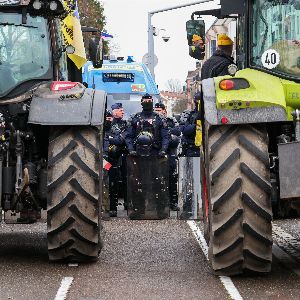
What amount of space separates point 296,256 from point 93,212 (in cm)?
250

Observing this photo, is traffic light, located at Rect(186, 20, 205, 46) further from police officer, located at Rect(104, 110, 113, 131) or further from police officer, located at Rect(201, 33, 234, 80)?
police officer, located at Rect(104, 110, 113, 131)

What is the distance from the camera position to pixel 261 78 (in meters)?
11.0

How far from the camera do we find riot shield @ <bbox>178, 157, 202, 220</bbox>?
18.8m

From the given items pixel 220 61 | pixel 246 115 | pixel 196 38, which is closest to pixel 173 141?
pixel 220 61

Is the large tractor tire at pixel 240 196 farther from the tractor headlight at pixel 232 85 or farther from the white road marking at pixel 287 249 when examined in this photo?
the white road marking at pixel 287 249

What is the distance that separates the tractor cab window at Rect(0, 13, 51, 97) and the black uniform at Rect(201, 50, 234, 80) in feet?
5.50

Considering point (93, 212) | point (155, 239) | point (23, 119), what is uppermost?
point (23, 119)

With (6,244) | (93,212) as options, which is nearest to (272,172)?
(93,212)

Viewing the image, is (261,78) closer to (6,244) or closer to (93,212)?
(93,212)

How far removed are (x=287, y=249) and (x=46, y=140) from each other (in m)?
3.20

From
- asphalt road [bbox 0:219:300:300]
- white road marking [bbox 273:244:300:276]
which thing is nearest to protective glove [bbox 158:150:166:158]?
asphalt road [bbox 0:219:300:300]

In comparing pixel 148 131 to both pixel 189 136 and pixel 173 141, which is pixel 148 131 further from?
pixel 189 136

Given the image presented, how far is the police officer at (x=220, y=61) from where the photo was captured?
12.6 m

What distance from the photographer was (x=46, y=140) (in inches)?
471
